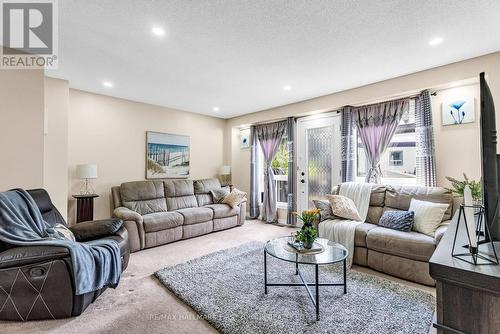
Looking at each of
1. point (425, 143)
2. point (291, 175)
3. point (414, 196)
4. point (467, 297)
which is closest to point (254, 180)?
point (291, 175)

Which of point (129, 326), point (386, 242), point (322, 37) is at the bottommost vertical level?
point (129, 326)

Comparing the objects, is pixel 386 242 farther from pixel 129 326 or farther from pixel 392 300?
pixel 129 326

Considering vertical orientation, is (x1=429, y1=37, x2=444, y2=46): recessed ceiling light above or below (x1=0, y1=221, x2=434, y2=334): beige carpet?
above

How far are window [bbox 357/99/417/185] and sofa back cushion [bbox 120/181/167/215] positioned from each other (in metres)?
3.94

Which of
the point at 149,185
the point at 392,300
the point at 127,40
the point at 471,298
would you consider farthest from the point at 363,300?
the point at 149,185

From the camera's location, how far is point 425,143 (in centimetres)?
336

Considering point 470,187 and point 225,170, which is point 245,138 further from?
point 470,187

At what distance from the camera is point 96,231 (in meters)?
2.70

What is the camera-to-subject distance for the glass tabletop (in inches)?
82.2

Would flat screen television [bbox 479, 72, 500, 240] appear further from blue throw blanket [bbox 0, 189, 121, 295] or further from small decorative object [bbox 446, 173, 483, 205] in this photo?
blue throw blanket [bbox 0, 189, 121, 295]

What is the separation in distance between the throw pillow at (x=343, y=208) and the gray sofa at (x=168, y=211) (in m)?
2.19

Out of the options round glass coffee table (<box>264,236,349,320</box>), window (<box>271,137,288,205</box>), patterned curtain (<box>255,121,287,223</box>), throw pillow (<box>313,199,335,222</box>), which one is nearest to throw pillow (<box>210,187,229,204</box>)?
patterned curtain (<box>255,121,287,223</box>)

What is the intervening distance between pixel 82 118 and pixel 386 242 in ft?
16.0

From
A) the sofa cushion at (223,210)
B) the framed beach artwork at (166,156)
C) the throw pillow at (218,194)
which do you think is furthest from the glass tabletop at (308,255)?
the framed beach artwork at (166,156)
